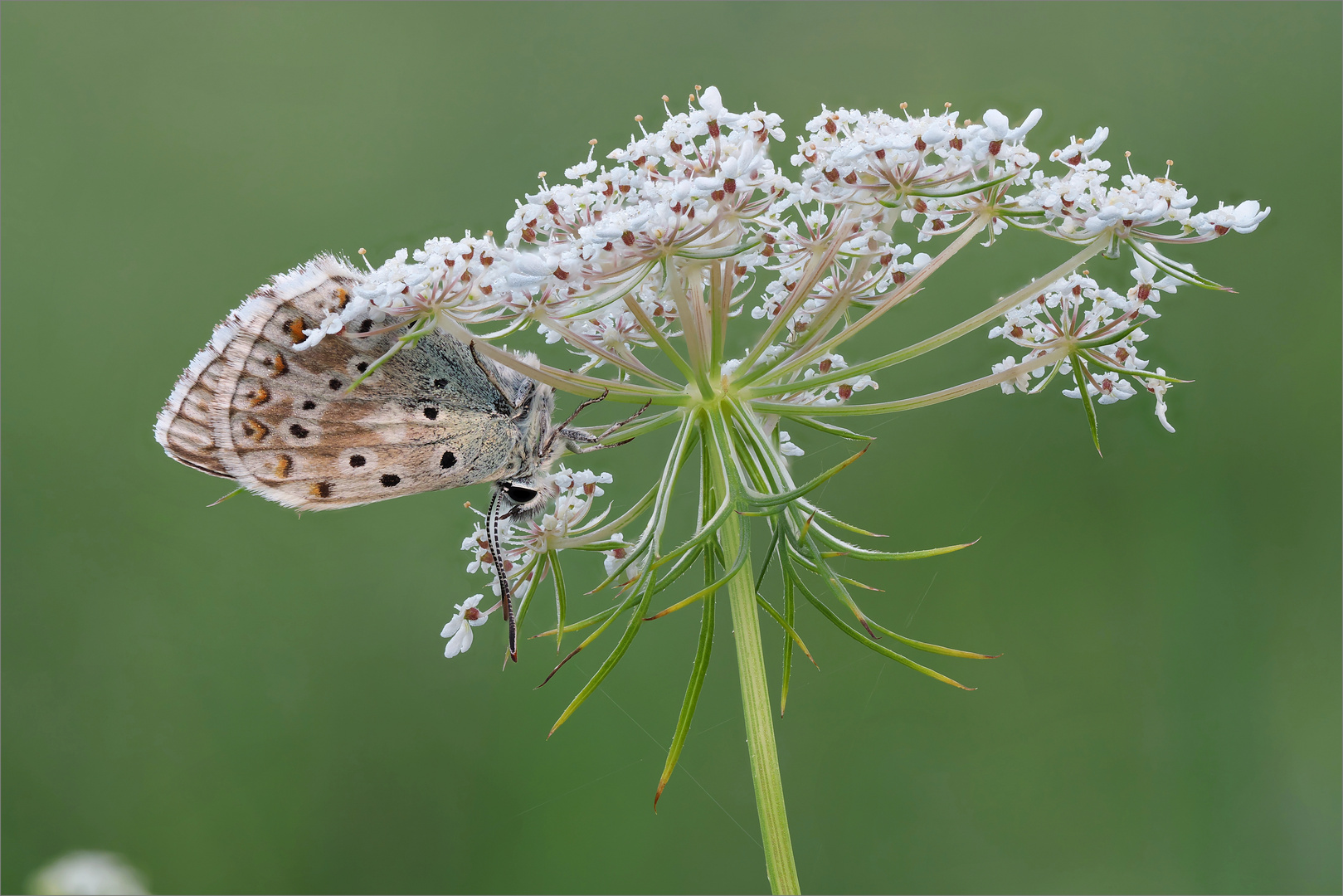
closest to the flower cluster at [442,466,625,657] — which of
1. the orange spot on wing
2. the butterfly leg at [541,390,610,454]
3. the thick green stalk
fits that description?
the butterfly leg at [541,390,610,454]

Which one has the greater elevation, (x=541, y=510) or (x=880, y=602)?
(x=880, y=602)

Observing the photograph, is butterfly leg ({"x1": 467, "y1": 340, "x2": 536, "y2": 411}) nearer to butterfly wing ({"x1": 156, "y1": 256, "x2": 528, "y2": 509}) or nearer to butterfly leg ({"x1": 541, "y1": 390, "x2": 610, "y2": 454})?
butterfly wing ({"x1": 156, "y1": 256, "x2": 528, "y2": 509})

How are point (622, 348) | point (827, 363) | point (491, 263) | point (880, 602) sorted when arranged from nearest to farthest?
point (491, 263)
point (622, 348)
point (827, 363)
point (880, 602)

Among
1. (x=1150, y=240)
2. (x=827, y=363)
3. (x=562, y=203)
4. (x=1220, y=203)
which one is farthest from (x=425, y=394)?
(x=1220, y=203)

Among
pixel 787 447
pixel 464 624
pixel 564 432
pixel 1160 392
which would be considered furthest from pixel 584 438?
pixel 1160 392

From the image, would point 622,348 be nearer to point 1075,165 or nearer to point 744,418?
point 744,418

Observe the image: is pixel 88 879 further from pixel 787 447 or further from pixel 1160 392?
pixel 1160 392
